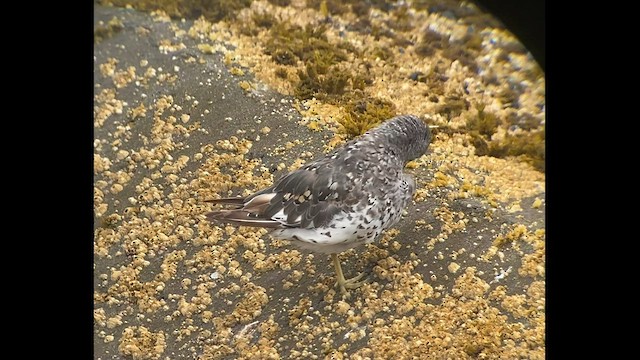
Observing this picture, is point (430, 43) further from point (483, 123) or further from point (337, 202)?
point (337, 202)

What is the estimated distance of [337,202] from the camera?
240cm

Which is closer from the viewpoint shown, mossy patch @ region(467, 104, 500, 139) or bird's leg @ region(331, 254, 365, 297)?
bird's leg @ region(331, 254, 365, 297)

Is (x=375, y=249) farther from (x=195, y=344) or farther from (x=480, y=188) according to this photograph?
(x=195, y=344)

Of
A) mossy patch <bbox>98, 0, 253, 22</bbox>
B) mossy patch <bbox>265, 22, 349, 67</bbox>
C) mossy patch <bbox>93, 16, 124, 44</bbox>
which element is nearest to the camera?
mossy patch <bbox>93, 16, 124, 44</bbox>

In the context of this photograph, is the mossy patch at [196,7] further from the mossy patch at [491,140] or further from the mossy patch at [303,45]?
the mossy patch at [491,140]

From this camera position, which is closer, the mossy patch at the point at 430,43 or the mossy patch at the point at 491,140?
the mossy patch at the point at 491,140

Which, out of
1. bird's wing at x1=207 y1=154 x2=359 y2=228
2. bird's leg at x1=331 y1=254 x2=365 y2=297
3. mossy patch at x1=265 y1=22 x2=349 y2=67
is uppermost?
mossy patch at x1=265 y1=22 x2=349 y2=67

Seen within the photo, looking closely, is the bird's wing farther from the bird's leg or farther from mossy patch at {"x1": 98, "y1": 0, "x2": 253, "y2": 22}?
mossy patch at {"x1": 98, "y1": 0, "x2": 253, "y2": 22}

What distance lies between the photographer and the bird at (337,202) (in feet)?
7.82

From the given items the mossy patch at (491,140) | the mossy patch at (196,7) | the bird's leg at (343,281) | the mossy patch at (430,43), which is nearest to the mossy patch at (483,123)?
the mossy patch at (491,140)

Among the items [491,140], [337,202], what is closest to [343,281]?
[337,202]

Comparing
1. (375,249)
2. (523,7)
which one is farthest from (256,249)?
(523,7)

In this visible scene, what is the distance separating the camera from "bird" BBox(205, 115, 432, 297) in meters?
2.38

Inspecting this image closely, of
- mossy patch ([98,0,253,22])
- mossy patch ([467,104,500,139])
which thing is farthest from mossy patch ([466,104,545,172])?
mossy patch ([98,0,253,22])
